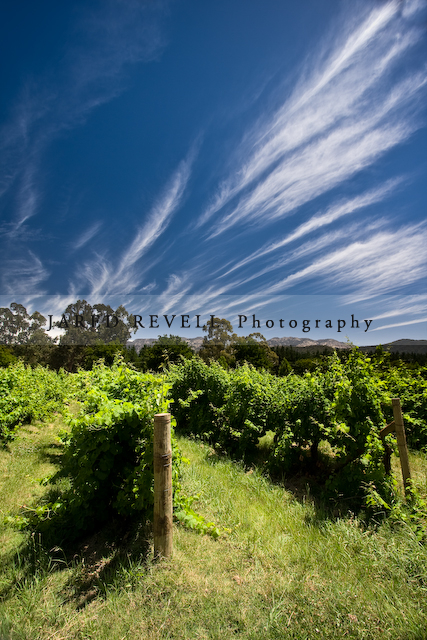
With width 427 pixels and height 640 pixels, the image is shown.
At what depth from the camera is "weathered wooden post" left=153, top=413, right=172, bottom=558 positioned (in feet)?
9.36

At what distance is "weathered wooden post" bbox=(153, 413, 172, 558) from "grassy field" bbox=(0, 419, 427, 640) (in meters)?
0.15

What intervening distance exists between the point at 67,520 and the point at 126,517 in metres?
0.66

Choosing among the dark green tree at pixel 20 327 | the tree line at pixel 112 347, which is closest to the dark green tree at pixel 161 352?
the tree line at pixel 112 347

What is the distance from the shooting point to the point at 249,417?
6.82 m

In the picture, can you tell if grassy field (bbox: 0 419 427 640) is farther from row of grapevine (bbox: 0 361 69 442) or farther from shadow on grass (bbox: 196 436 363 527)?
row of grapevine (bbox: 0 361 69 442)

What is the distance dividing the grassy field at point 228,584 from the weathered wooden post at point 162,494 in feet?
0.48

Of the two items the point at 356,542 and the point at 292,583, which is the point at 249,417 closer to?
the point at 356,542

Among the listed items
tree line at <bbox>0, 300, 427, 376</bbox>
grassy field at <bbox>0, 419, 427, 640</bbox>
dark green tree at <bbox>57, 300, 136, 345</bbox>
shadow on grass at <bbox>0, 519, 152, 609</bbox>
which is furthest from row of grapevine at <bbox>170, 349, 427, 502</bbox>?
dark green tree at <bbox>57, 300, 136, 345</bbox>

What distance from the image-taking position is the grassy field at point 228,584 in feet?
7.27

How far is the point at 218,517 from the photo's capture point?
12.4 ft

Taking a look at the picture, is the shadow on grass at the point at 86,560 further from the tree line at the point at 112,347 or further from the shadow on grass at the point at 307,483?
the tree line at the point at 112,347

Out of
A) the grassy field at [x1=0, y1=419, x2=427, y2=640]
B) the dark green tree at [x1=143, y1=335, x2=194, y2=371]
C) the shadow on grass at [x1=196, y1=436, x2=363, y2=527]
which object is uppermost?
the dark green tree at [x1=143, y1=335, x2=194, y2=371]

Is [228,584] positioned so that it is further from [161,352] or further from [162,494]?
[161,352]

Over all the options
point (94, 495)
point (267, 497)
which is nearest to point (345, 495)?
point (267, 497)
